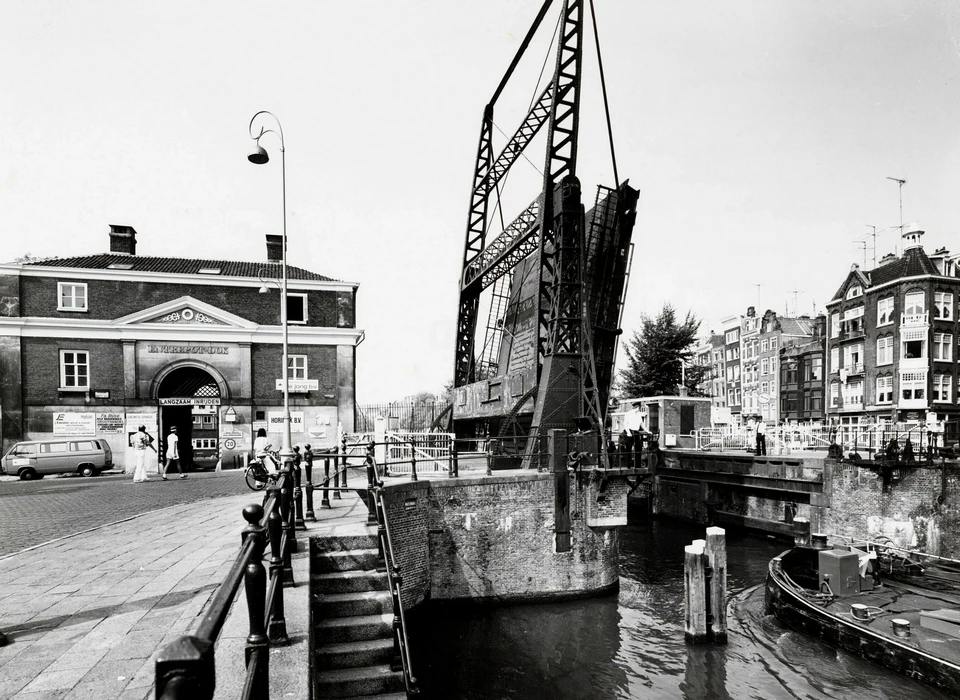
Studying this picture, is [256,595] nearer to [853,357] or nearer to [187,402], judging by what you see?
[187,402]

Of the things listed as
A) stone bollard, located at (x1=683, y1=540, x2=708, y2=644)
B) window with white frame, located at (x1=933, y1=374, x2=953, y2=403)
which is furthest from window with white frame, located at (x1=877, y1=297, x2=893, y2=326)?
stone bollard, located at (x1=683, y1=540, x2=708, y2=644)

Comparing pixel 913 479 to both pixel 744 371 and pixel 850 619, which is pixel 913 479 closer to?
pixel 850 619

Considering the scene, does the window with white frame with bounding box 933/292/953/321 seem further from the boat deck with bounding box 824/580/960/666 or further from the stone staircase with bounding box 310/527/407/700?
the stone staircase with bounding box 310/527/407/700

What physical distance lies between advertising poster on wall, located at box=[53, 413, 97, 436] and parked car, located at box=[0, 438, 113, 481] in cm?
189

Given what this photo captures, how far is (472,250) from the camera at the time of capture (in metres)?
23.1

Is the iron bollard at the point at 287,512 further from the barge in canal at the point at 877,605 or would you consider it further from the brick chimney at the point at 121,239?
the brick chimney at the point at 121,239

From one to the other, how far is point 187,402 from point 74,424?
14.3ft

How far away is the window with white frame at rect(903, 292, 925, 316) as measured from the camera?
3606 cm

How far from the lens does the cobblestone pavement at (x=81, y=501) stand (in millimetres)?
9641

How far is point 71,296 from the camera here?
2547 cm

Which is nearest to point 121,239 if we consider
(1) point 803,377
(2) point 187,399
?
(2) point 187,399

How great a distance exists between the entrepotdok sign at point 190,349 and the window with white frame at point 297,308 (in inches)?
127

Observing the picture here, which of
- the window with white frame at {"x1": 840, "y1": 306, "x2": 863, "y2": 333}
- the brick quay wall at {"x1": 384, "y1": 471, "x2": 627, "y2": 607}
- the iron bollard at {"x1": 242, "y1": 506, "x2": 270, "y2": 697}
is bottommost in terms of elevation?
the brick quay wall at {"x1": 384, "y1": 471, "x2": 627, "y2": 607}

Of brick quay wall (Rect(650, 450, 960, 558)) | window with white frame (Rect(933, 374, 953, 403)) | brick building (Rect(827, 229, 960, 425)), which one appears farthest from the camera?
brick building (Rect(827, 229, 960, 425))
